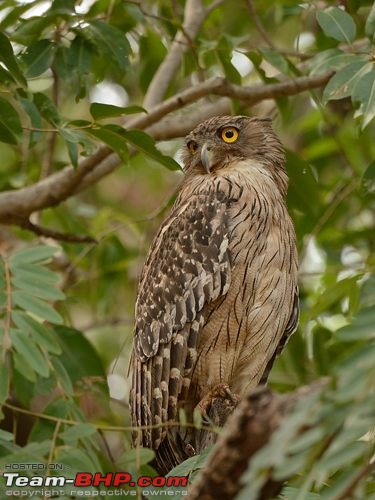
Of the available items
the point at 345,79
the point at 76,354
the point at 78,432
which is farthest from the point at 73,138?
the point at 76,354

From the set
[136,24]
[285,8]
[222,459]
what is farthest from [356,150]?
[222,459]

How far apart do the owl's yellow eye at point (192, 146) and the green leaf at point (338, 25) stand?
3.63 feet

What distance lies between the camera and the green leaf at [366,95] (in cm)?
320

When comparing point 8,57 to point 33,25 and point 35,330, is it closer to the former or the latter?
point 33,25

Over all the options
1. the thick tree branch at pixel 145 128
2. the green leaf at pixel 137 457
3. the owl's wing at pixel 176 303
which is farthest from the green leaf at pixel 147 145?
the green leaf at pixel 137 457

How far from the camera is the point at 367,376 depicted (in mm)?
1780

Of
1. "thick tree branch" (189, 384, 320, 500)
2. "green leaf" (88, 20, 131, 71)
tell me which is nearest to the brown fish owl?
"green leaf" (88, 20, 131, 71)

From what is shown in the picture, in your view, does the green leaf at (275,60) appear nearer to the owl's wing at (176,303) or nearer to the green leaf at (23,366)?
the owl's wing at (176,303)

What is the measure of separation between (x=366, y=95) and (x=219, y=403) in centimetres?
139

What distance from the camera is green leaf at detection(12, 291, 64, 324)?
9.28 ft

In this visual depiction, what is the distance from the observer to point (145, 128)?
4.41 m

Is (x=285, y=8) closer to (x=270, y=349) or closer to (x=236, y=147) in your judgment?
(x=236, y=147)

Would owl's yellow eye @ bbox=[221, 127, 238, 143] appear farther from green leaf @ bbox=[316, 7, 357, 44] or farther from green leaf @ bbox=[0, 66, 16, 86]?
green leaf @ bbox=[0, 66, 16, 86]

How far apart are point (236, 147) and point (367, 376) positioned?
2717 millimetres
